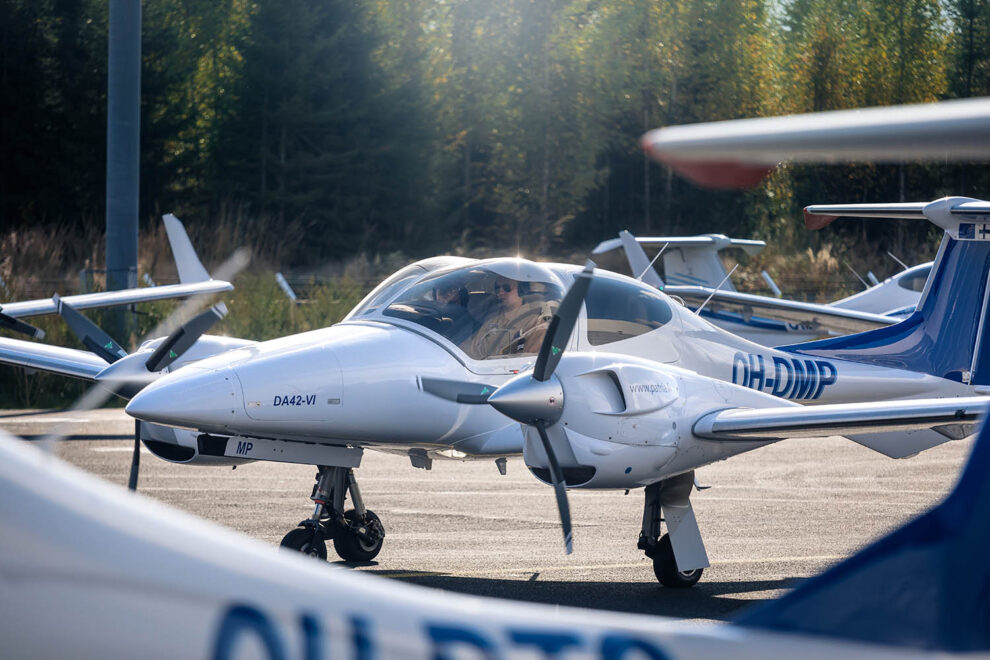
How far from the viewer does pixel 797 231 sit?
38.9m

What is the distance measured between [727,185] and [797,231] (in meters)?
38.0

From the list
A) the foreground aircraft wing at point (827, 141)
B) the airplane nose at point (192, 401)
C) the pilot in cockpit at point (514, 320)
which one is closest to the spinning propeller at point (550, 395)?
Answer: the pilot in cockpit at point (514, 320)

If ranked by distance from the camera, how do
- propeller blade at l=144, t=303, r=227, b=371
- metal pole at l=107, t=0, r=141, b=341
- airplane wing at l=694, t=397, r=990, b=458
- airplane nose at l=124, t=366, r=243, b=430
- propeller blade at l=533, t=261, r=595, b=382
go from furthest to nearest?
1. metal pole at l=107, t=0, r=141, b=341
2. propeller blade at l=144, t=303, r=227, b=371
3. propeller blade at l=533, t=261, r=595, b=382
4. airplane nose at l=124, t=366, r=243, b=430
5. airplane wing at l=694, t=397, r=990, b=458

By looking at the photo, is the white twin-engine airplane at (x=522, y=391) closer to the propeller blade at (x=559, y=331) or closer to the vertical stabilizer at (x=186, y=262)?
the propeller blade at (x=559, y=331)

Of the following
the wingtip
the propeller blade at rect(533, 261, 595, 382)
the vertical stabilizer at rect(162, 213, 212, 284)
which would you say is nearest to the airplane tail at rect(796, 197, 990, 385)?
the wingtip

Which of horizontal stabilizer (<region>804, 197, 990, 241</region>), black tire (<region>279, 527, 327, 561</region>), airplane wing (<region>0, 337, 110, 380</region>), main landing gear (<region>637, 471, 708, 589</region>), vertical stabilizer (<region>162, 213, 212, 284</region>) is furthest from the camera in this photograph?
vertical stabilizer (<region>162, 213, 212, 284</region>)

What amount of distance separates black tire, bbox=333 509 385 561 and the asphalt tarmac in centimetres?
12

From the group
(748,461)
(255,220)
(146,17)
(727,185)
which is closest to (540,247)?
(255,220)

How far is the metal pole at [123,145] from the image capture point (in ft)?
64.1

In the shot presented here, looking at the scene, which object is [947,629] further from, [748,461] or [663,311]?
[748,461]

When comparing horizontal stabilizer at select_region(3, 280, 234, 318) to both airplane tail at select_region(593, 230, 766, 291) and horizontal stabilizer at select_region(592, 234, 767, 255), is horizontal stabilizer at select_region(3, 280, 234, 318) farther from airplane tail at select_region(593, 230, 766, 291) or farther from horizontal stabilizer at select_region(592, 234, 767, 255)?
airplane tail at select_region(593, 230, 766, 291)

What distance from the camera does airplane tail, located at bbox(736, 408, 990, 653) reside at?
2.36 metres

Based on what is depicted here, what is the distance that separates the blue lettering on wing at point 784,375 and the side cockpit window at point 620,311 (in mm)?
928

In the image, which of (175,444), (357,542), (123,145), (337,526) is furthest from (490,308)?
(123,145)
